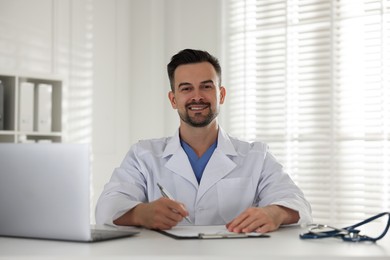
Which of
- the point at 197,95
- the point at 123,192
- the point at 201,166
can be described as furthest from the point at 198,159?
the point at 123,192

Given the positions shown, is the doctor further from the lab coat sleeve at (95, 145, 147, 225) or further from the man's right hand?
the man's right hand

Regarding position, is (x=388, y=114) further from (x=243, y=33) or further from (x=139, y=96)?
(x=139, y=96)

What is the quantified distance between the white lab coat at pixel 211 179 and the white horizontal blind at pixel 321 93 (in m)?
1.68

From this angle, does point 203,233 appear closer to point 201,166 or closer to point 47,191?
point 47,191

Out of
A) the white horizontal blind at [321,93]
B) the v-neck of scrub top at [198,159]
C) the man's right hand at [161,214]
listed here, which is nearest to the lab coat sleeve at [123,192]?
the man's right hand at [161,214]

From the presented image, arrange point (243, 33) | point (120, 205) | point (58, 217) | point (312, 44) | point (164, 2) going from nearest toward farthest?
point (58, 217), point (120, 205), point (312, 44), point (243, 33), point (164, 2)

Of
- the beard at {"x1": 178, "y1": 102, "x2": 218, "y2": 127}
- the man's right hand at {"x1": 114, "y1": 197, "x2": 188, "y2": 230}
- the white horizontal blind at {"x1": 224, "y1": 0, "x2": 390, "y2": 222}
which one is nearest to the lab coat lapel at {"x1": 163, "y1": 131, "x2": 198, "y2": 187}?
the beard at {"x1": 178, "y1": 102, "x2": 218, "y2": 127}

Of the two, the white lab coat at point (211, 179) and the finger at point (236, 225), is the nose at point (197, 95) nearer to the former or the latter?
the white lab coat at point (211, 179)

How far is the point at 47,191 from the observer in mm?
1597

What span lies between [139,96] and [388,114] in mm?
1973

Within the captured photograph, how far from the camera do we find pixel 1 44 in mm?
4109

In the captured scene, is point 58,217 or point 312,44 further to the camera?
point 312,44

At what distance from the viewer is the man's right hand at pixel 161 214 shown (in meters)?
1.91

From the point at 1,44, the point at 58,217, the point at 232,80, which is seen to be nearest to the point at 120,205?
the point at 58,217
